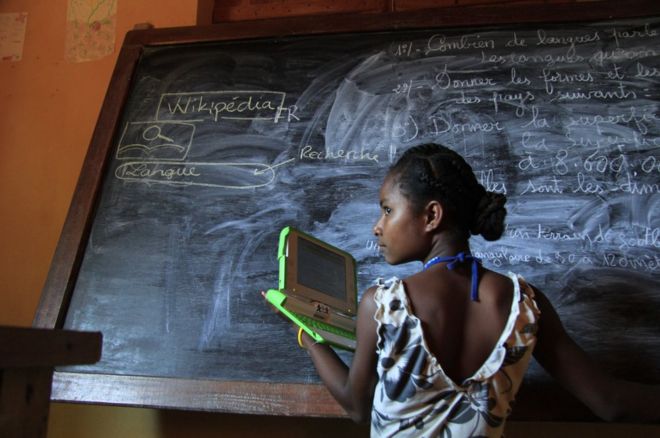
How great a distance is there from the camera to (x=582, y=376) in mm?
1085

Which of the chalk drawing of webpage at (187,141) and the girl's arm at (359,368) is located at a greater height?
the chalk drawing of webpage at (187,141)

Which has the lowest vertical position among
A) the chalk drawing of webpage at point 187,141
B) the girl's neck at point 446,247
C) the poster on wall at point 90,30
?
the girl's neck at point 446,247

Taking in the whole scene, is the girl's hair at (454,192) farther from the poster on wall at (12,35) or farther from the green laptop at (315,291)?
the poster on wall at (12,35)

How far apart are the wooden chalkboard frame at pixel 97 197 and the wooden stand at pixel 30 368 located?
0.63 m

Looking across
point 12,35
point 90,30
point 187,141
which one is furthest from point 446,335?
point 12,35

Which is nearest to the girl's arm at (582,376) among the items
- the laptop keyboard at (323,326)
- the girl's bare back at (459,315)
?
the girl's bare back at (459,315)

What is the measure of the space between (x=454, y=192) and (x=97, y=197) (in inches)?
43.1

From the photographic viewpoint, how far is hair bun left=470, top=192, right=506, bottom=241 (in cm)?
108

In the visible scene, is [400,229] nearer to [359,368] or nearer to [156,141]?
[359,368]

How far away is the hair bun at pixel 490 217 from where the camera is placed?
42.5 inches

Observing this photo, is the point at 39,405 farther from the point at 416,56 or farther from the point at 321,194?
the point at 416,56

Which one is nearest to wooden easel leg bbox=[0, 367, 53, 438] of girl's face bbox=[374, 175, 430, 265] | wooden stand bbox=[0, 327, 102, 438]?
wooden stand bbox=[0, 327, 102, 438]

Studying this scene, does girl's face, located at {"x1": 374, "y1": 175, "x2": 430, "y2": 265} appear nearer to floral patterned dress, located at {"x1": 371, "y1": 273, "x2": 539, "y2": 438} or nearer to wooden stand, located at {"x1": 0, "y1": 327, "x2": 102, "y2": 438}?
floral patterned dress, located at {"x1": 371, "y1": 273, "x2": 539, "y2": 438}

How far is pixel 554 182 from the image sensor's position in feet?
4.90
